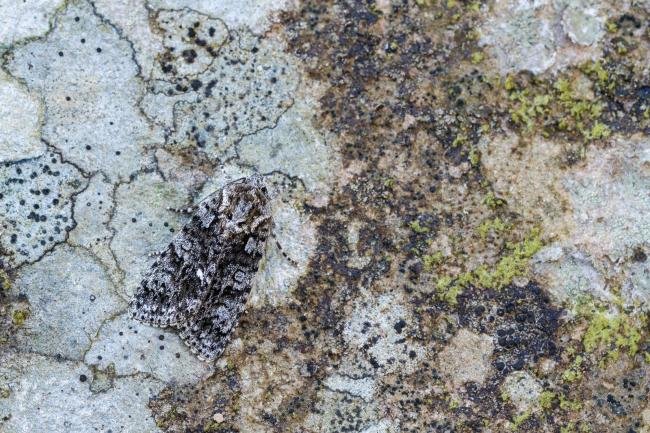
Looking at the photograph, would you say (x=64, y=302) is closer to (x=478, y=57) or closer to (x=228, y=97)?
(x=228, y=97)

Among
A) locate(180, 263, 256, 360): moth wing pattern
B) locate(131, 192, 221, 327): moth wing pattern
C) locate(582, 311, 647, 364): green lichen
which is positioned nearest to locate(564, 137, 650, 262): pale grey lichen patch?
locate(582, 311, 647, 364): green lichen

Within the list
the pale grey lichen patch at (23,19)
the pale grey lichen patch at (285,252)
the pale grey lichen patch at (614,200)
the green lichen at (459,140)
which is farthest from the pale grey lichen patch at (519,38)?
the pale grey lichen patch at (23,19)

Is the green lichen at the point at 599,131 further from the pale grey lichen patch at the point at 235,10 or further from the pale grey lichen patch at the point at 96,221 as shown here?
the pale grey lichen patch at the point at 96,221

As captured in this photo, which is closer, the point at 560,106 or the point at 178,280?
the point at 560,106

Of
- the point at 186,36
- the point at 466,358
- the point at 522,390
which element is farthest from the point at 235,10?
the point at 522,390

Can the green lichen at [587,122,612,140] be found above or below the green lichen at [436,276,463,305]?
above

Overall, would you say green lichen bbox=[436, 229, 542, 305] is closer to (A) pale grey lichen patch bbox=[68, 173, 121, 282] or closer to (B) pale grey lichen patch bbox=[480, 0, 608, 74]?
(B) pale grey lichen patch bbox=[480, 0, 608, 74]

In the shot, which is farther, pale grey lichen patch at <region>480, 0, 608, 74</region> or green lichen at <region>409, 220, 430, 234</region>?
green lichen at <region>409, 220, 430, 234</region>
